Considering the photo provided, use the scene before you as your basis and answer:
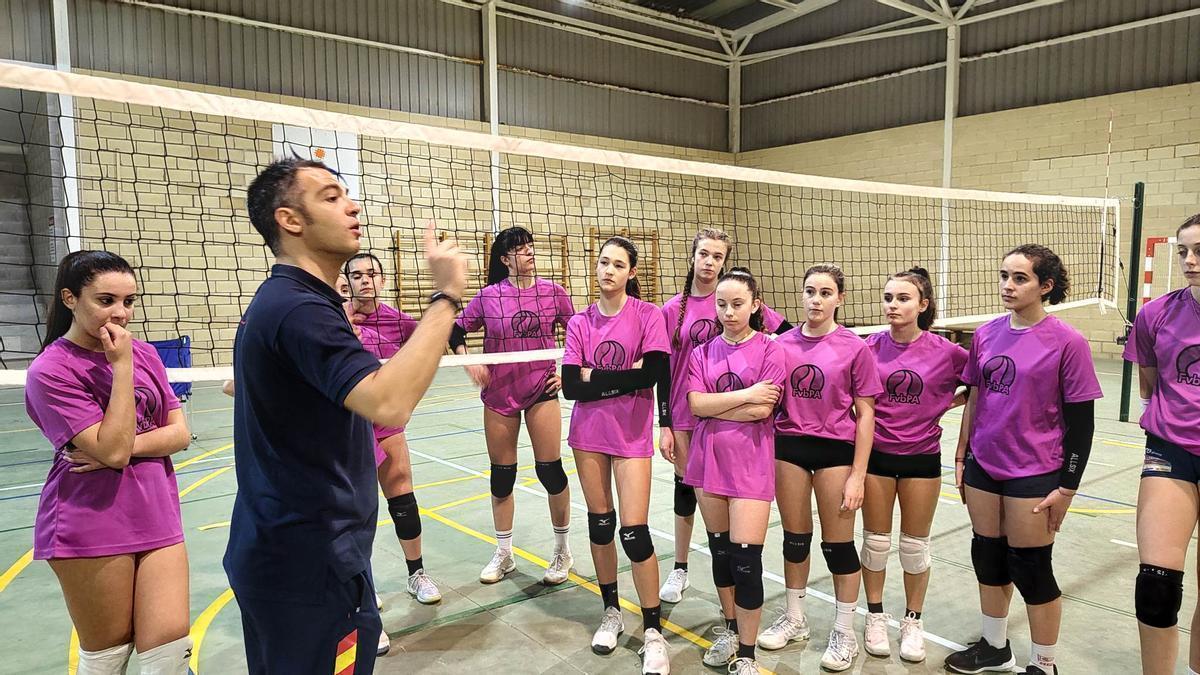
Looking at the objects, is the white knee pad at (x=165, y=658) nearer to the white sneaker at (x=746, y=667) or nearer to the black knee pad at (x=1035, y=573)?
the white sneaker at (x=746, y=667)

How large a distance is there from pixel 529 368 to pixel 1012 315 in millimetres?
2508

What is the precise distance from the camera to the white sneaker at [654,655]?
3.32m

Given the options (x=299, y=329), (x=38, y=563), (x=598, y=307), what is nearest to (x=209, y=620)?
(x=38, y=563)

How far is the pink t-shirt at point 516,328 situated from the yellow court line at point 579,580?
112 centimetres

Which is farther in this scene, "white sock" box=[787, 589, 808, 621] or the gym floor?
"white sock" box=[787, 589, 808, 621]

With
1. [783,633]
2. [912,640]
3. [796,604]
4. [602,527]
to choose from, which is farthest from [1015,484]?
[602,527]

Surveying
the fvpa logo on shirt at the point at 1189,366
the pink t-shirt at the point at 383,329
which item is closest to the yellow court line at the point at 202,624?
the pink t-shirt at the point at 383,329

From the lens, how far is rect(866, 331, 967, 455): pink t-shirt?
342 centimetres

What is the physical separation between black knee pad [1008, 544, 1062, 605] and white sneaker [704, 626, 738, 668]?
1.25 m

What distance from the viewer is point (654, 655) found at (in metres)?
3.36

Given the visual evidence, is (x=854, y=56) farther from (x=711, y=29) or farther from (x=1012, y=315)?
(x=1012, y=315)

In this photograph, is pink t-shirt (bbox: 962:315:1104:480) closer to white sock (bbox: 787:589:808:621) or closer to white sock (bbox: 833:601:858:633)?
white sock (bbox: 833:601:858:633)

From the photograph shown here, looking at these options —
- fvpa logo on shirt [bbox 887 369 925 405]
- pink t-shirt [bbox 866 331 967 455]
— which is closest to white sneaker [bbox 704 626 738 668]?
pink t-shirt [bbox 866 331 967 455]

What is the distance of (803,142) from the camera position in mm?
17859
